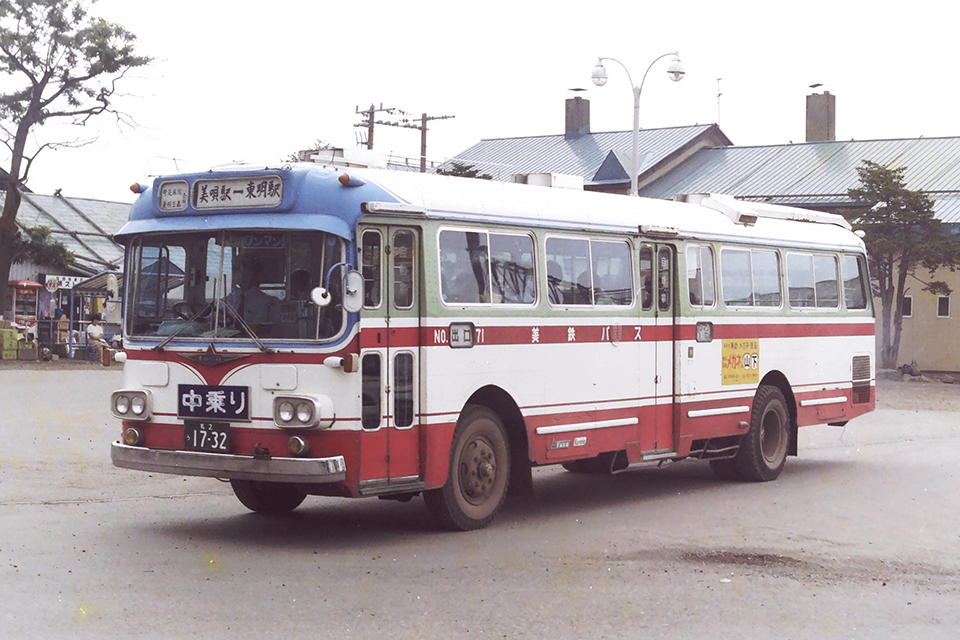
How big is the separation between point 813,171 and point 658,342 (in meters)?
41.4

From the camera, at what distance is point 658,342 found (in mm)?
13695

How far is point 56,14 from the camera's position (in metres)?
42.8

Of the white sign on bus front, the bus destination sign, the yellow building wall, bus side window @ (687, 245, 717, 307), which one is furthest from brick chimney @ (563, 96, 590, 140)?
the bus destination sign

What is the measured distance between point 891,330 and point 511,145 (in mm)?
25018

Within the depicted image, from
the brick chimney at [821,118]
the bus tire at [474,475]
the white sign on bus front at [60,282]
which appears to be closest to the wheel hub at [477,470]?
the bus tire at [474,475]

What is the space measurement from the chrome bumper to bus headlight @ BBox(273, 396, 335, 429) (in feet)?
0.86

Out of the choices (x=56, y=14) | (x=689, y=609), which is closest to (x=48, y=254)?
(x=56, y=14)

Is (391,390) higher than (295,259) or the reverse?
the reverse

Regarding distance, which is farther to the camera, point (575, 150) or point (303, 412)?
point (575, 150)

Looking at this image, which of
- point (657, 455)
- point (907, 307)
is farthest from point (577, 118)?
point (657, 455)

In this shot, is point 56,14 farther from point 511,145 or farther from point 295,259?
point 295,259

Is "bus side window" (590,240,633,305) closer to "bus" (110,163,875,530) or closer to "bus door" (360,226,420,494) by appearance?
"bus" (110,163,875,530)

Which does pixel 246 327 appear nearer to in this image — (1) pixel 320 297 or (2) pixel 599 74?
(1) pixel 320 297

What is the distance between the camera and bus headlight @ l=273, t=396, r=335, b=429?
9.92m
